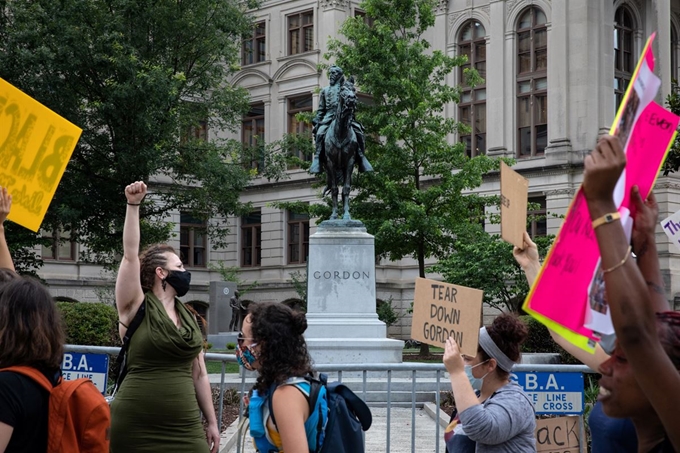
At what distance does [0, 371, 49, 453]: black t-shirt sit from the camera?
3.77 meters

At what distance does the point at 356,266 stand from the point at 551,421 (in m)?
12.6

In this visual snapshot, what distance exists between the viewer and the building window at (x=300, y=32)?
167 feet

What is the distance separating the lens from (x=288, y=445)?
4316mm

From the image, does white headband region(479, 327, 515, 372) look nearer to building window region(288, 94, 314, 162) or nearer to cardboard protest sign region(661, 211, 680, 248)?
cardboard protest sign region(661, 211, 680, 248)

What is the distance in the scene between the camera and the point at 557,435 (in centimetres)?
716

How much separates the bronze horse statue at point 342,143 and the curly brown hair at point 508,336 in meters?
14.8

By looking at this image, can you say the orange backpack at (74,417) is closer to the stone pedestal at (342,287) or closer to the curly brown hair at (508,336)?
the curly brown hair at (508,336)

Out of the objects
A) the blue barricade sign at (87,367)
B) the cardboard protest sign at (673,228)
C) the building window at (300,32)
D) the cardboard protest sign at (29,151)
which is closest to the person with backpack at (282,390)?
the cardboard protest sign at (29,151)

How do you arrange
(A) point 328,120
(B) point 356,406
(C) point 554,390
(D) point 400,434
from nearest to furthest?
(B) point 356,406
(C) point 554,390
(D) point 400,434
(A) point 328,120

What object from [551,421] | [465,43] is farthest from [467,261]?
[551,421]

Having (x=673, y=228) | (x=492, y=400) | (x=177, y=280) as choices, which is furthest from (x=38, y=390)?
(x=673, y=228)

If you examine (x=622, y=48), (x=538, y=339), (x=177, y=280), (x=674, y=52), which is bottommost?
(x=538, y=339)

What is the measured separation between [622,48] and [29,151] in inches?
1627

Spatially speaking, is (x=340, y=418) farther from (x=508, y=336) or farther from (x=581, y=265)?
(x=581, y=265)
